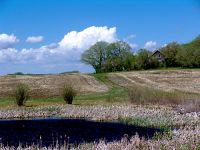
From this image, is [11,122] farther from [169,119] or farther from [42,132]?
[169,119]

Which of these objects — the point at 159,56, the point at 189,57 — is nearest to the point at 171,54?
the point at 159,56

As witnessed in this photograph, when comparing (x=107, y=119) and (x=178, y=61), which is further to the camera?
(x=178, y=61)

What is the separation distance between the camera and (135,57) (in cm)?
13275

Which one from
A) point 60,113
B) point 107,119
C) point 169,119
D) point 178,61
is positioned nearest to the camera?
point 169,119

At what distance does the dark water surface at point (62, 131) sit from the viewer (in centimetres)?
2599

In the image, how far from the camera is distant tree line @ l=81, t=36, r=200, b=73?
119m

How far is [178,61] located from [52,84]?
56.8m

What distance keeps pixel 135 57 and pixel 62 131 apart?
339 ft

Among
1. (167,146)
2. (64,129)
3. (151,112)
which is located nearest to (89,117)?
(151,112)

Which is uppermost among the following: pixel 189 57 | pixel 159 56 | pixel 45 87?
pixel 159 56

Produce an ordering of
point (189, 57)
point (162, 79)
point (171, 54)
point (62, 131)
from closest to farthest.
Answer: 1. point (62, 131)
2. point (162, 79)
3. point (189, 57)
4. point (171, 54)

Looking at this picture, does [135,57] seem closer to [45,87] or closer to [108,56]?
[108,56]

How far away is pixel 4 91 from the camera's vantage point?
66.1 m

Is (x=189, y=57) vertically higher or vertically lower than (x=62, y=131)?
higher
